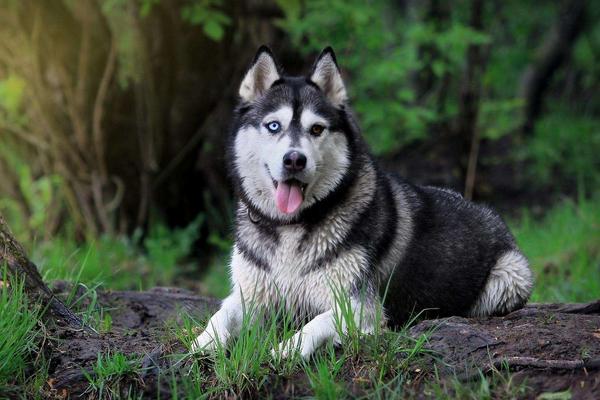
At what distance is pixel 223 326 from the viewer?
4.10m

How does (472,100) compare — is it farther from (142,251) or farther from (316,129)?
(316,129)

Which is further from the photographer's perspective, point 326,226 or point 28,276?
point 326,226

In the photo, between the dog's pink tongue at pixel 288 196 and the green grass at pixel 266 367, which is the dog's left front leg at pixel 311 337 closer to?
the green grass at pixel 266 367

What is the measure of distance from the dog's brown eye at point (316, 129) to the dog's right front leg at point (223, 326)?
3.28 feet

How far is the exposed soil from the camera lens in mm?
3486

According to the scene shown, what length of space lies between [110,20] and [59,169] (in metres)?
1.83

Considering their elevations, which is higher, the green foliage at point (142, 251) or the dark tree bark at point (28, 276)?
the dark tree bark at point (28, 276)

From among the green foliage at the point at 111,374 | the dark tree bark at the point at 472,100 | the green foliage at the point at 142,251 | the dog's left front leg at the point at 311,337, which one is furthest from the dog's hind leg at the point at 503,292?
the dark tree bark at the point at 472,100

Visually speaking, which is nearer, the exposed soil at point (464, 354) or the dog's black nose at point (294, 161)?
the exposed soil at point (464, 354)

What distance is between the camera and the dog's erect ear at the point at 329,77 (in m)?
4.65

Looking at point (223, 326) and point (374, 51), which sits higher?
point (374, 51)

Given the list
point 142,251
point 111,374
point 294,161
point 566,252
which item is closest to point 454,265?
point 294,161

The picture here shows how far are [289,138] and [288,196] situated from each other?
0.32 meters

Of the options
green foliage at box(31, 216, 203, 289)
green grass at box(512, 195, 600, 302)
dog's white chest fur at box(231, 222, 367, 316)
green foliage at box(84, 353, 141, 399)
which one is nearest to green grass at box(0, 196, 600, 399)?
green foliage at box(84, 353, 141, 399)
